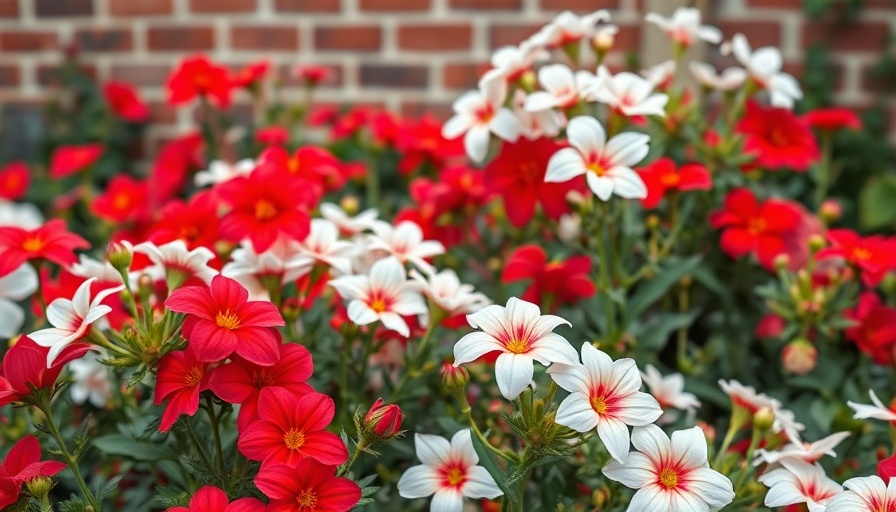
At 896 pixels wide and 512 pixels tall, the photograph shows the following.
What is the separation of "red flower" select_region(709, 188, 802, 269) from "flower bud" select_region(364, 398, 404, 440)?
22.3 inches

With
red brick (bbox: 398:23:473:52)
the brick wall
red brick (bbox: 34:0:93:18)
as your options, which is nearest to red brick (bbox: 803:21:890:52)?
the brick wall

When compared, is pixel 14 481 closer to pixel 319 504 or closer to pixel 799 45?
pixel 319 504

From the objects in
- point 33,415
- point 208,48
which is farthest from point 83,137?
point 33,415

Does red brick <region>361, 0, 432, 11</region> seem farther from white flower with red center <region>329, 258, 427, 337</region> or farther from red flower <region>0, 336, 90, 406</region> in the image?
red flower <region>0, 336, 90, 406</region>

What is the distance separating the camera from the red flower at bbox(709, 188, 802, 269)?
110 cm

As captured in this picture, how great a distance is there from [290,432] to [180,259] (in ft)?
0.71

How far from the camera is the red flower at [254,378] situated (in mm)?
687

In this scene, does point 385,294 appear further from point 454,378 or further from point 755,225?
point 755,225

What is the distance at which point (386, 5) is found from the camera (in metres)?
1.73

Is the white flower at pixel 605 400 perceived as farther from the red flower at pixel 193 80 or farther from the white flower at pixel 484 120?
the red flower at pixel 193 80

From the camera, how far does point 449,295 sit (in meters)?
0.89

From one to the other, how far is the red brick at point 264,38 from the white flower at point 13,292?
36.3 inches

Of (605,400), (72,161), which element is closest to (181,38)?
(72,161)

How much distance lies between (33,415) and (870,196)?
129 cm
